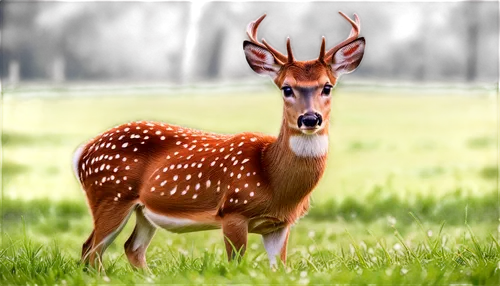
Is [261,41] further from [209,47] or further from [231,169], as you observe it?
[209,47]

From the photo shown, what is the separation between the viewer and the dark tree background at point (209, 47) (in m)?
18.4

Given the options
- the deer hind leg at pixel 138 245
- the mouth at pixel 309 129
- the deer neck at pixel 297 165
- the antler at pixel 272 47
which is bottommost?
Result: the deer hind leg at pixel 138 245

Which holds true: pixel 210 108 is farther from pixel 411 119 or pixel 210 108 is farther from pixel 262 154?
pixel 262 154

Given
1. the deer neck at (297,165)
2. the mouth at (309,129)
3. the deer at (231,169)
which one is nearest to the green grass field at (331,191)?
the deer at (231,169)

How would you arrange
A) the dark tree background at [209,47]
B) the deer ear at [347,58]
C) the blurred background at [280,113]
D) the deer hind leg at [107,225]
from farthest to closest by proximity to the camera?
the dark tree background at [209,47]
the blurred background at [280,113]
the deer hind leg at [107,225]
the deer ear at [347,58]

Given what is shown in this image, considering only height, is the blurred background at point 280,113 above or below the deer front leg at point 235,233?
below

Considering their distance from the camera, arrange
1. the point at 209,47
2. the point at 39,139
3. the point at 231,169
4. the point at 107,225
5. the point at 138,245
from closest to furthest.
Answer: the point at 231,169, the point at 107,225, the point at 138,245, the point at 39,139, the point at 209,47

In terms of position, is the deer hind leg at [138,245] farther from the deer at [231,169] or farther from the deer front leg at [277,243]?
the deer front leg at [277,243]

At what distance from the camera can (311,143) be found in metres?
6.03

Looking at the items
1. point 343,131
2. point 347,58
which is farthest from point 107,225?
point 343,131

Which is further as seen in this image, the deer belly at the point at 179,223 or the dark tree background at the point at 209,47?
the dark tree background at the point at 209,47

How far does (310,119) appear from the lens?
5742 mm

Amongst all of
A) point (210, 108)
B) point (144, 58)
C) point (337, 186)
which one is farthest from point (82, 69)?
point (337, 186)

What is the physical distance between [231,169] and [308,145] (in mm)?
547
